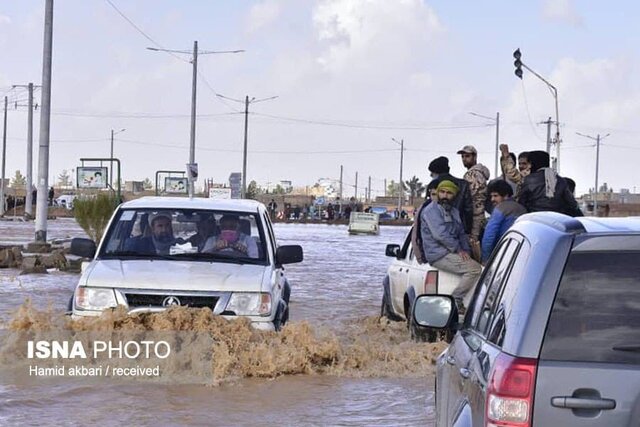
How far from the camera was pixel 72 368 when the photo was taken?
10.4 meters

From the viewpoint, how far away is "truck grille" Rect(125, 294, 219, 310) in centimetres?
977

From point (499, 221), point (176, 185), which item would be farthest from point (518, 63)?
point (176, 185)

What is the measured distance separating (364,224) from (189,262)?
47711mm

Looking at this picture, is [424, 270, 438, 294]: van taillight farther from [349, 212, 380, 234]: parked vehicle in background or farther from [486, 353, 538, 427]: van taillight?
[349, 212, 380, 234]: parked vehicle in background

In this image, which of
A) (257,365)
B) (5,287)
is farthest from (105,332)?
(5,287)

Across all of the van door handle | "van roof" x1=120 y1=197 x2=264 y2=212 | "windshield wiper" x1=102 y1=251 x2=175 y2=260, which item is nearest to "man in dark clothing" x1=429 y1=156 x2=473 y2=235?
"van roof" x1=120 y1=197 x2=264 y2=212

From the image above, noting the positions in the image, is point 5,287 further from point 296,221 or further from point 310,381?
point 296,221

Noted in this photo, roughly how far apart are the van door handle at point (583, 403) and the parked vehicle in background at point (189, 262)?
6.38 metres

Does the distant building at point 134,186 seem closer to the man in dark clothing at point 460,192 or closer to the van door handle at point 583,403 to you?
the man in dark clothing at point 460,192

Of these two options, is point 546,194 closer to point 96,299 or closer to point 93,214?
point 96,299

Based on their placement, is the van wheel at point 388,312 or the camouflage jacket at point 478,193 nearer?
the camouflage jacket at point 478,193

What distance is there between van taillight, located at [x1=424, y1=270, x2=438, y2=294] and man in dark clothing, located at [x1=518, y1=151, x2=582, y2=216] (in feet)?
3.94

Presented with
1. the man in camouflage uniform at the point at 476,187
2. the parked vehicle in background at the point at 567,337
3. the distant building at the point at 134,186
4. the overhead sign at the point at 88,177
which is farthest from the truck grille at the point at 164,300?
the distant building at the point at 134,186

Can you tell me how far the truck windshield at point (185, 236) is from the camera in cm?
1071
